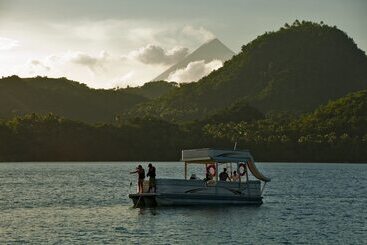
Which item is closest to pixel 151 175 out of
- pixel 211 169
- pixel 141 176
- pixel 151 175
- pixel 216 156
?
pixel 151 175

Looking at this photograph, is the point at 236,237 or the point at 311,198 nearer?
the point at 236,237

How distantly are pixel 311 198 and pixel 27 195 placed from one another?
3263cm

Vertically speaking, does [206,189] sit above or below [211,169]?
below

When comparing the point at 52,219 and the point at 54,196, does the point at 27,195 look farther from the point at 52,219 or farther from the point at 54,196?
the point at 52,219

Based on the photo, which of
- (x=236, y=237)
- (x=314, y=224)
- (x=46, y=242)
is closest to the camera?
(x=46, y=242)

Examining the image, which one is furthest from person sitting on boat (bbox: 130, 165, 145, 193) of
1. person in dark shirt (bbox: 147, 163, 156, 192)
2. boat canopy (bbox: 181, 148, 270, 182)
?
boat canopy (bbox: 181, 148, 270, 182)

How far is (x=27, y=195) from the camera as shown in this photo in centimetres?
8706

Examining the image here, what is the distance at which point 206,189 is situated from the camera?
64000mm

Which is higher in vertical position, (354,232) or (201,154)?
(201,154)

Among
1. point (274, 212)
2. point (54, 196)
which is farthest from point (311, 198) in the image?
point (54, 196)

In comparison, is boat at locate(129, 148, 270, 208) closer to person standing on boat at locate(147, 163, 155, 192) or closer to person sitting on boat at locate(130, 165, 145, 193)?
person sitting on boat at locate(130, 165, 145, 193)

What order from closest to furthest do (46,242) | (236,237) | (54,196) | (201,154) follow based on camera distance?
1. (46,242)
2. (236,237)
3. (201,154)
4. (54,196)

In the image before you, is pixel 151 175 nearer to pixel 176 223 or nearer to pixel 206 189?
pixel 206 189

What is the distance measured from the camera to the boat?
205 ft
